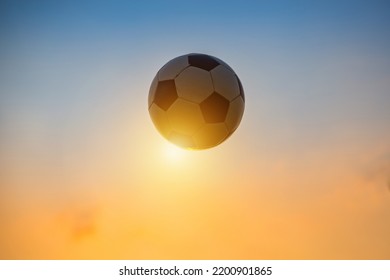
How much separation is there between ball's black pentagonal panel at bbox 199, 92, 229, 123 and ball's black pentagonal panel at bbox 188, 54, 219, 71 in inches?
10.9

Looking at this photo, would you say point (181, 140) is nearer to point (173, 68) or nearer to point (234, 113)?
point (234, 113)

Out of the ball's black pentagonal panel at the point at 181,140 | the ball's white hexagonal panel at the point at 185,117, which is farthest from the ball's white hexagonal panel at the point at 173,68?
the ball's black pentagonal panel at the point at 181,140

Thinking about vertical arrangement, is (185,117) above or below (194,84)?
below

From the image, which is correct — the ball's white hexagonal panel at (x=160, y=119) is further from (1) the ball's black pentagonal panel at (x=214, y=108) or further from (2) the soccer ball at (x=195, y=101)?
(1) the ball's black pentagonal panel at (x=214, y=108)

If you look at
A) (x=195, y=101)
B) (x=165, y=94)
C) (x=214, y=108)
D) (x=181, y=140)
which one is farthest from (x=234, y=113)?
(x=165, y=94)

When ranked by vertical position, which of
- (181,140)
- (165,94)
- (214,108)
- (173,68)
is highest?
(173,68)

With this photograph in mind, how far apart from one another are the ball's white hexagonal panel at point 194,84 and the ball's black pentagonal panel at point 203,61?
5 cm

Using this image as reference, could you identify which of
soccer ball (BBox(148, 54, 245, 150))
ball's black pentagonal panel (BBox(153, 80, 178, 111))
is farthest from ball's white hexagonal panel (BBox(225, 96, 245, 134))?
ball's black pentagonal panel (BBox(153, 80, 178, 111))

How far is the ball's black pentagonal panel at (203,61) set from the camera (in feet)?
7.86

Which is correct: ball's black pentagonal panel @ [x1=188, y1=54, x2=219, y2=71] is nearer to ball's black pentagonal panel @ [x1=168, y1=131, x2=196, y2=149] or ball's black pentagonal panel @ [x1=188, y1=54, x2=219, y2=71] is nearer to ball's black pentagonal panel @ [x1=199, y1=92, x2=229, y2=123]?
ball's black pentagonal panel @ [x1=199, y1=92, x2=229, y2=123]

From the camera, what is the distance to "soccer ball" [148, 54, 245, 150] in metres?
2.30

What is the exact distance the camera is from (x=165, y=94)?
2.37m

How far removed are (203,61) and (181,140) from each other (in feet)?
2.52

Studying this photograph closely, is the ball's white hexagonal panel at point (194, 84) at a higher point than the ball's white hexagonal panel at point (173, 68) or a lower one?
lower
